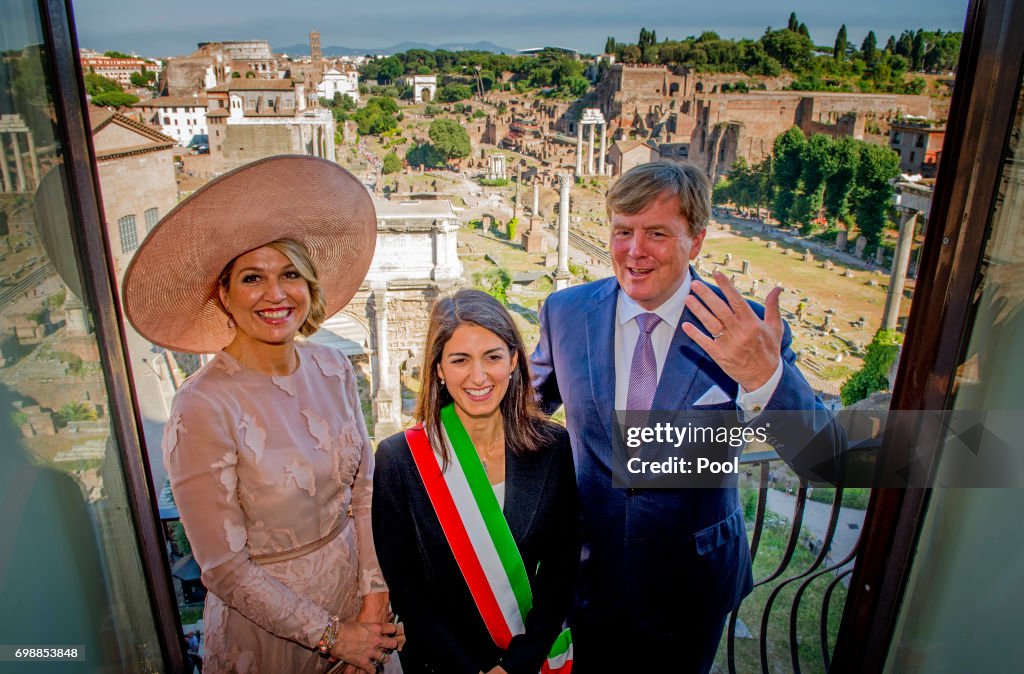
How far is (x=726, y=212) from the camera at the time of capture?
82.6 feet

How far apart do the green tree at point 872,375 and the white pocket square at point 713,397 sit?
34.6 feet

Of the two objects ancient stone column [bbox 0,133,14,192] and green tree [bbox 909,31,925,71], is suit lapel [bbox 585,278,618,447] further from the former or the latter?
green tree [bbox 909,31,925,71]

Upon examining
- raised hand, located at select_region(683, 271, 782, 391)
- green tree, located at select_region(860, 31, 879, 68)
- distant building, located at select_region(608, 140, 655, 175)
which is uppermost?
green tree, located at select_region(860, 31, 879, 68)

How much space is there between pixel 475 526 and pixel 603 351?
0.48 metres

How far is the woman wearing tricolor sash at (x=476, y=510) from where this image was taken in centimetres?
124

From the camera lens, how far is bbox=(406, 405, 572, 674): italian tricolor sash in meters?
1.24


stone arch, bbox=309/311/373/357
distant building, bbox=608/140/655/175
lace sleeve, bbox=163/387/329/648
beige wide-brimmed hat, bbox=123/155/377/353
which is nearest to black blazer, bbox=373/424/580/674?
lace sleeve, bbox=163/387/329/648

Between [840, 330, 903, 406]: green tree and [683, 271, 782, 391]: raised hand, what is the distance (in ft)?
34.9

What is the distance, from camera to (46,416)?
109cm

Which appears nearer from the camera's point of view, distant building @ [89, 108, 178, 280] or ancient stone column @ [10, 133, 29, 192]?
ancient stone column @ [10, 133, 29, 192]

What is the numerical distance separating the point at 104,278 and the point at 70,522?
45 centimetres

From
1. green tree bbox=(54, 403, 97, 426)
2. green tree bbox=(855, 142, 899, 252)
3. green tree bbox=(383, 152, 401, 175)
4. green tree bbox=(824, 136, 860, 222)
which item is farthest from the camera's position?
green tree bbox=(383, 152, 401, 175)

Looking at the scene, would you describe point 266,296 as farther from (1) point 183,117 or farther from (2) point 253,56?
(2) point 253,56

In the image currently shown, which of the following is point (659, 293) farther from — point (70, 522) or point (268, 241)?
point (70, 522)
